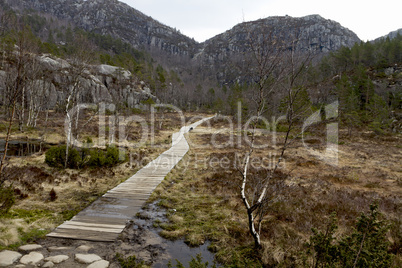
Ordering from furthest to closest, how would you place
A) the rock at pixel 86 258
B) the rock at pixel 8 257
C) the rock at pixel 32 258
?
1. the rock at pixel 86 258
2. the rock at pixel 32 258
3. the rock at pixel 8 257

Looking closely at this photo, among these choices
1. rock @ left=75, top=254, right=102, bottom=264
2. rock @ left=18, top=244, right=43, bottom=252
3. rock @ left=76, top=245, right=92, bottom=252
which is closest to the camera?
rock @ left=75, top=254, right=102, bottom=264

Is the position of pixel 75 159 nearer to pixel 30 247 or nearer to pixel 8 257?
Answer: pixel 30 247

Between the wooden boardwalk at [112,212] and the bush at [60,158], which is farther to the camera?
the bush at [60,158]

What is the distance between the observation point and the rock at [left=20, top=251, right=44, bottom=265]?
409cm

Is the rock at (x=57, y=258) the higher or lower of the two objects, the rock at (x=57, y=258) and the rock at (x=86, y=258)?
the higher

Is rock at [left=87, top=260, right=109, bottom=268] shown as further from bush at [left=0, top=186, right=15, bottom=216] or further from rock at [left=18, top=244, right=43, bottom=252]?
bush at [left=0, top=186, right=15, bottom=216]

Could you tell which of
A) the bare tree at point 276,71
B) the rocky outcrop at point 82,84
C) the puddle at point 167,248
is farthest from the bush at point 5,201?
the rocky outcrop at point 82,84

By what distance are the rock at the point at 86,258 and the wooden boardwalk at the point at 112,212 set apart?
2.29ft

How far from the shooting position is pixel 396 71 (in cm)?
5525

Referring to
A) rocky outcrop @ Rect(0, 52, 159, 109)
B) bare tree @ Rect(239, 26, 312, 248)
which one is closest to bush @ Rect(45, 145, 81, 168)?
rocky outcrop @ Rect(0, 52, 159, 109)

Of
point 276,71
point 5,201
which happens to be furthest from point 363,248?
point 5,201

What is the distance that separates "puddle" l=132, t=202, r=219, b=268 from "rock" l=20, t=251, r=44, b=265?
87.0 inches

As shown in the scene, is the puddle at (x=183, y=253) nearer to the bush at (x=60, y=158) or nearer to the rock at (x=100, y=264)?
the rock at (x=100, y=264)

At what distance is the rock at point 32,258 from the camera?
13.4ft
